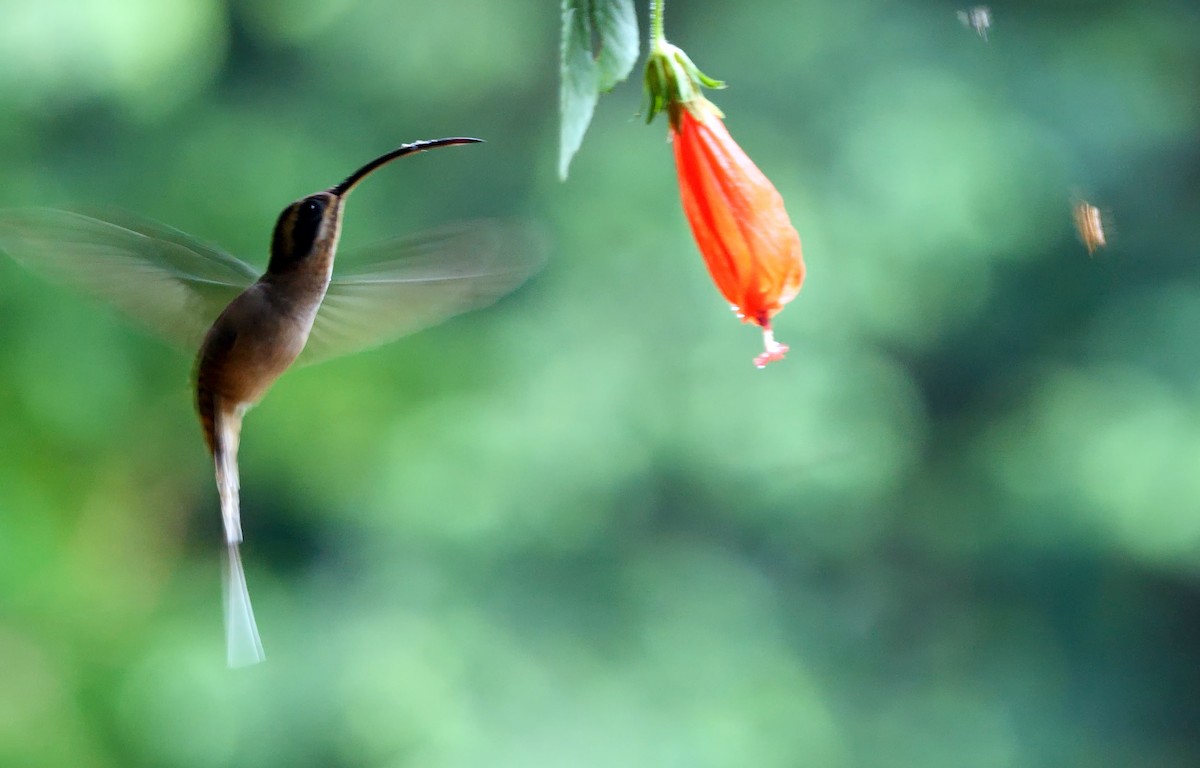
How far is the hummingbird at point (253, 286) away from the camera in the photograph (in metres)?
0.60

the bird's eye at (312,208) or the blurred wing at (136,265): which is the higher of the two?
the bird's eye at (312,208)

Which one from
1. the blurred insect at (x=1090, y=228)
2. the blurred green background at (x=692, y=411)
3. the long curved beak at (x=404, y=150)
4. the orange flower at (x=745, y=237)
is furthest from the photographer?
the blurred green background at (x=692, y=411)

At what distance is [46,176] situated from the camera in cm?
190

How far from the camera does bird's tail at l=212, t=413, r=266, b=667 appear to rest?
52cm

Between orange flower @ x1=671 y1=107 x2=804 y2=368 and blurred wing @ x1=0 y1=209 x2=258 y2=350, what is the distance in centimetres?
26

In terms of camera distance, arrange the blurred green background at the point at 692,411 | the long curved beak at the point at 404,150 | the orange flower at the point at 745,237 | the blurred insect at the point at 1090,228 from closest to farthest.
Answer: the long curved beak at the point at 404,150, the orange flower at the point at 745,237, the blurred insect at the point at 1090,228, the blurred green background at the point at 692,411

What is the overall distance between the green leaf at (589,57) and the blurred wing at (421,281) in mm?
71

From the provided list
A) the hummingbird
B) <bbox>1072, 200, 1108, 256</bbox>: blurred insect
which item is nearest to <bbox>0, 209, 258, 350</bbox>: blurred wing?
the hummingbird

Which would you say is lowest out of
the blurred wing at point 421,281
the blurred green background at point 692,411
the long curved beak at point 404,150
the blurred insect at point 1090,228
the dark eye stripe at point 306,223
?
the blurred green background at point 692,411

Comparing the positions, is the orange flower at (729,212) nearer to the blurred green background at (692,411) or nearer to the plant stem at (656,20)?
the plant stem at (656,20)

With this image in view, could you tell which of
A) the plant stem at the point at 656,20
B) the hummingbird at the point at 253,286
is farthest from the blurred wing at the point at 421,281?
the plant stem at the point at 656,20

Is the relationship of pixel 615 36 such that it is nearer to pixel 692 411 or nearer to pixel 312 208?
pixel 312 208

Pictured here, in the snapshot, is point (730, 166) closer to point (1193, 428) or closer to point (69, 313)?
point (69, 313)

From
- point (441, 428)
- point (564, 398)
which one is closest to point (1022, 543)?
point (564, 398)
